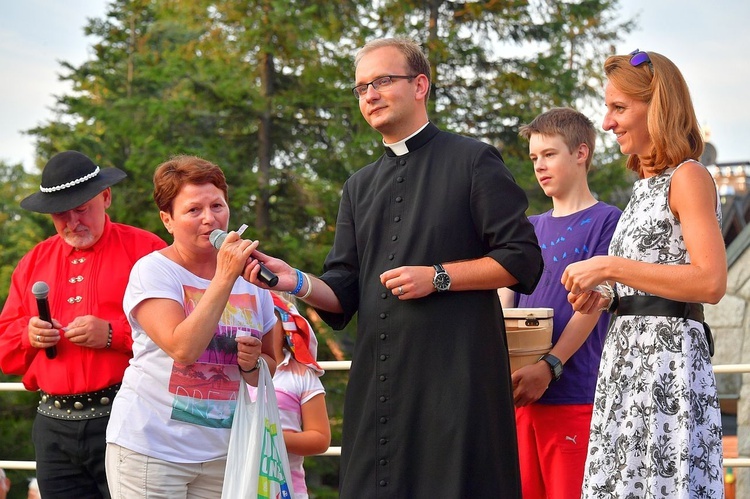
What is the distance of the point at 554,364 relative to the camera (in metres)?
3.65

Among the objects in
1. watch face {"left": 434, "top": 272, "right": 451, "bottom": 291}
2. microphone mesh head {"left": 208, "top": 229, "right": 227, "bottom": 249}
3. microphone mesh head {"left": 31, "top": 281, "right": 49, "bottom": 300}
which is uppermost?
microphone mesh head {"left": 208, "top": 229, "right": 227, "bottom": 249}

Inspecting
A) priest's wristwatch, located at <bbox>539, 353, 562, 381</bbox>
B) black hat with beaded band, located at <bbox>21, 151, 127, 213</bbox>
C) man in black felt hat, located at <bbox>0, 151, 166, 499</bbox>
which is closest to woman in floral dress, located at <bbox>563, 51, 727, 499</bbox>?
priest's wristwatch, located at <bbox>539, 353, 562, 381</bbox>

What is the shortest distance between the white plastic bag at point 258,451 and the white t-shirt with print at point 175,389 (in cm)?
8

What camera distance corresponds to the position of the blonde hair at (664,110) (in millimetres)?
2994

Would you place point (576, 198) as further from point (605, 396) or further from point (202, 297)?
point (202, 297)

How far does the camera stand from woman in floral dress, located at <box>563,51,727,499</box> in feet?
9.35

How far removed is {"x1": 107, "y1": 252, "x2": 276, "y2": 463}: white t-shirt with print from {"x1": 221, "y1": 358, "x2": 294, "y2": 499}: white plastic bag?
80 millimetres

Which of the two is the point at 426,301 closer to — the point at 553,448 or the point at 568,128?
the point at 553,448

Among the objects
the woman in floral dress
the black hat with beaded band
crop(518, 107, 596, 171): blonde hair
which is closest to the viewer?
the woman in floral dress

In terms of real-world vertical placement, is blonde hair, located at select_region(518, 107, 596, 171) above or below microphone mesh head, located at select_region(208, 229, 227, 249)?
above

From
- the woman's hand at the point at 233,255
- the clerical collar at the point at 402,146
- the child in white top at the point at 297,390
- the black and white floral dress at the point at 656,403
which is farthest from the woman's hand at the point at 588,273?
the child in white top at the point at 297,390

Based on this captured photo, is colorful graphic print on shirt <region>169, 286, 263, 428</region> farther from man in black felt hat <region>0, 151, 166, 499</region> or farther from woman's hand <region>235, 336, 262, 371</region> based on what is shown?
man in black felt hat <region>0, 151, 166, 499</region>

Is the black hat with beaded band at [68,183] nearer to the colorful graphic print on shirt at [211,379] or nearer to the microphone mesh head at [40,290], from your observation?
the microphone mesh head at [40,290]

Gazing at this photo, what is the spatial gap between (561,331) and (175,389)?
4.89 ft
